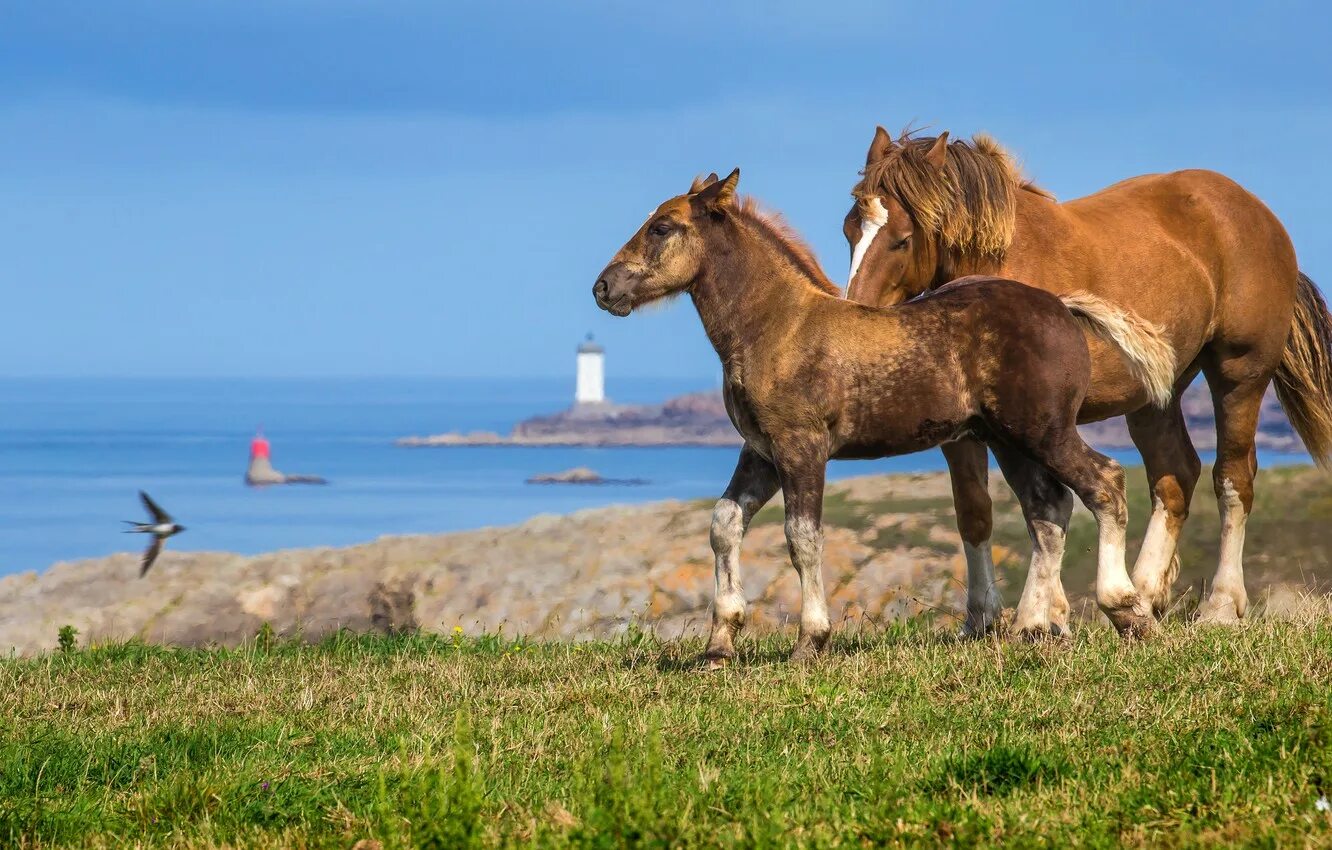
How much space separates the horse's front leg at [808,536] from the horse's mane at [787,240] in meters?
0.97

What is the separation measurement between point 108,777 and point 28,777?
0.93 ft

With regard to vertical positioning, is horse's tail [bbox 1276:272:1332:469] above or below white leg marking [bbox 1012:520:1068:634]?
above

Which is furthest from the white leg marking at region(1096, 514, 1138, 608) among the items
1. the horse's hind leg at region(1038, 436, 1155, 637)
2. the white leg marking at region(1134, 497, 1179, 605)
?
the white leg marking at region(1134, 497, 1179, 605)

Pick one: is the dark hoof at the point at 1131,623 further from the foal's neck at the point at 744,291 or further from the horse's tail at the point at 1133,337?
the foal's neck at the point at 744,291

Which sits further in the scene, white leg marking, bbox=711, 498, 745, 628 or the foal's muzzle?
white leg marking, bbox=711, 498, 745, 628

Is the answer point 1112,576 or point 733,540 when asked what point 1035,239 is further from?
point 733,540

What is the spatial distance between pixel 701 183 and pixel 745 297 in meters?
0.67

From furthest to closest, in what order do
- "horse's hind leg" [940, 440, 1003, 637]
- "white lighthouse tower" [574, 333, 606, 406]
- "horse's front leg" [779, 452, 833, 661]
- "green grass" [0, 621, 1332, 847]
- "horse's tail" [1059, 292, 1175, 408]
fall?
1. "white lighthouse tower" [574, 333, 606, 406]
2. "horse's hind leg" [940, 440, 1003, 637]
3. "horse's tail" [1059, 292, 1175, 408]
4. "horse's front leg" [779, 452, 833, 661]
5. "green grass" [0, 621, 1332, 847]

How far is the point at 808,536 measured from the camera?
765 centimetres

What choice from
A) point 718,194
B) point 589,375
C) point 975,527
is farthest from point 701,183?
point 589,375

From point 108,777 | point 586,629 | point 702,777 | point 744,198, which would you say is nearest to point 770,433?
point 744,198

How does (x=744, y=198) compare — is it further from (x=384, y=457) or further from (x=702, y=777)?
(x=384, y=457)

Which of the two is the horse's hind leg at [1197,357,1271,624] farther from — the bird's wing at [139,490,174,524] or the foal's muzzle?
the bird's wing at [139,490,174,524]

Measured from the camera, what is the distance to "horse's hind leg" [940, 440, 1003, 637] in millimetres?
8867
